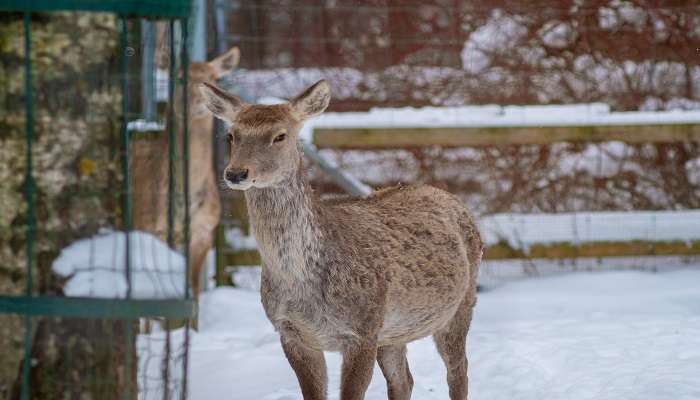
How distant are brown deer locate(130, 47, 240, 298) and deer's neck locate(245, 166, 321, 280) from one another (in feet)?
7.73

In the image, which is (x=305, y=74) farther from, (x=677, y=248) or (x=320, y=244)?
(x=320, y=244)

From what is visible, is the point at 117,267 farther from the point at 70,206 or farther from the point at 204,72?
the point at 204,72

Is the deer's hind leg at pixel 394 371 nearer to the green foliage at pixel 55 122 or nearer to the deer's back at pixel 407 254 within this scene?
the deer's back at pixel 407 254

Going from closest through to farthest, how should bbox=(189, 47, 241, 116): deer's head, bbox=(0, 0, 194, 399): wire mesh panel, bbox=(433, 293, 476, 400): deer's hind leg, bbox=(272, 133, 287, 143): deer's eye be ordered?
bbox=(0, 0, 194, 399): wire mesh panel, bbox=(272, 133, 287, 143): deer's eye, bbox=(433, 293, 476, 400): deer's hind leg, bbox=(189, 47, 241, 116): deer's head

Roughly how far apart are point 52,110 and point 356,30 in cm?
642

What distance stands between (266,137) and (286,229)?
40 cm

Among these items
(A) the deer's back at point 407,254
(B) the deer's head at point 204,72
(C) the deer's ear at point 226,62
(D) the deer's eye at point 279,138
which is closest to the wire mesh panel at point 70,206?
(D) the deer's eye at point 279,138

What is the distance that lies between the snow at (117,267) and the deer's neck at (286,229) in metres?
0.76

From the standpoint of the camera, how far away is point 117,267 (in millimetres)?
3662

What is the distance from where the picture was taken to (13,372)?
3672 mm

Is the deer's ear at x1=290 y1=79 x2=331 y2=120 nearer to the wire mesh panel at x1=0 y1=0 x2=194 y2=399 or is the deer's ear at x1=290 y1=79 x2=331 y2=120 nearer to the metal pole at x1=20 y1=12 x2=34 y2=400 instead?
the wire mesh panel at x1=0 y1=0 x2=194 y2=399

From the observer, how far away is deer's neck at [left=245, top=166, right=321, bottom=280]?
4.47 metres

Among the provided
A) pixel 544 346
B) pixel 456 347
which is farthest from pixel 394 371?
pixel 544 346

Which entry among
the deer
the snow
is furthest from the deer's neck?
the snow
